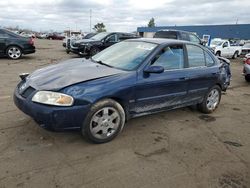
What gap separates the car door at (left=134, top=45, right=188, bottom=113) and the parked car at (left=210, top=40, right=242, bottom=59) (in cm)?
1482

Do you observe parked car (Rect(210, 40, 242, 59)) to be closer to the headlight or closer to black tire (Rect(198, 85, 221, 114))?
black tire (Rect(198, 85, 221, 114))

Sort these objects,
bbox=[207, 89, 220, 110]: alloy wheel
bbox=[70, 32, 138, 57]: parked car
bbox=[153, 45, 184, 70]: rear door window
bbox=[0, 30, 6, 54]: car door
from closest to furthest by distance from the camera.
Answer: bbox=[153, 45, 184, 70]: rear door window < bbox=[207, 89, 220, 110]: alloy wheel < bbox=[0, 30, 6, 54]: car door < bbox=[70, 32, 138, 57]: parked car

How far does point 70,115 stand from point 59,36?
52.9 metres

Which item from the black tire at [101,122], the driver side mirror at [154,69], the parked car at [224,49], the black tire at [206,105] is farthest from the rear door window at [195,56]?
the parked car at [224,49]

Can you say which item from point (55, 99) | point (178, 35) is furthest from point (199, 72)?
point (178, 35)

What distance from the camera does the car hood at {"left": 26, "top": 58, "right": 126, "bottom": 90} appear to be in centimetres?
360

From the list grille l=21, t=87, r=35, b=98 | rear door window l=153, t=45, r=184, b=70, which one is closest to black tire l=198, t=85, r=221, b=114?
rear door window l=153, t=45, r=184, b=70

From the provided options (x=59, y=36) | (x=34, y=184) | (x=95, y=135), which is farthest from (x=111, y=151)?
(x=59, y=36)

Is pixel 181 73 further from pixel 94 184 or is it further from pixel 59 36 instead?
pixel 59 36

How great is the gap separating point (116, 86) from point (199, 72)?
2.06 metres

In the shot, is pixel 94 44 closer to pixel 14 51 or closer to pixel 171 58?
pixel 14 51

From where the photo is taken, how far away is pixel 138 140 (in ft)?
13.3

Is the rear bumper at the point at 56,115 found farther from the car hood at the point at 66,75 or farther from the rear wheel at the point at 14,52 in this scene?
the rear wheel at the point at 14,52

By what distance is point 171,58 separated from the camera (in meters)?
4.62
